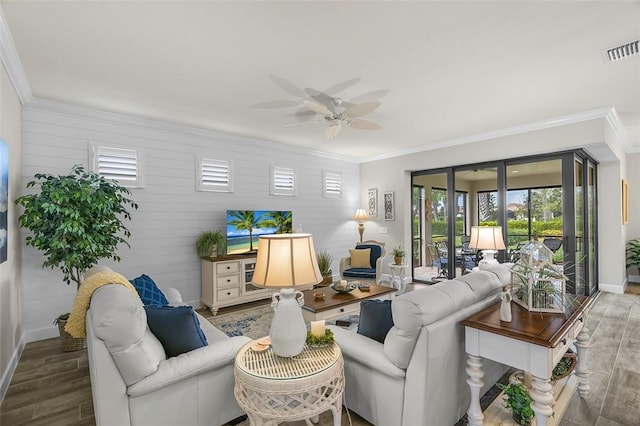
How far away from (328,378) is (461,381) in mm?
1027

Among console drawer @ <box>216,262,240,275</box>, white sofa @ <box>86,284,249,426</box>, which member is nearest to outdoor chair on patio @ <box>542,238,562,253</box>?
console drawer @ <box>216,262,240,275</box>

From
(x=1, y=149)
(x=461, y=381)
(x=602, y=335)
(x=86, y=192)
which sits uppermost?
(x=1, y=149)

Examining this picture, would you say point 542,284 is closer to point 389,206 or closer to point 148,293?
point 148,293

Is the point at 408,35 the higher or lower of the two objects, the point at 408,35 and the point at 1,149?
the higher

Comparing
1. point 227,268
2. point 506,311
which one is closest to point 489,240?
point 506,311

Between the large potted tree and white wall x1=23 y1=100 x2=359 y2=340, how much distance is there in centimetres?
57

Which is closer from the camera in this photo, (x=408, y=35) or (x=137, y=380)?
(x=137, y=380)

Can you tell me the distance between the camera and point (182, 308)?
1.97 m

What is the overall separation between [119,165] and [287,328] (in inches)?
147

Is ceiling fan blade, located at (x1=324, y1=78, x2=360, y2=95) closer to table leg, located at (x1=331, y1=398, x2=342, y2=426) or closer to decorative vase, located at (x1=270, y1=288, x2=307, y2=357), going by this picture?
decorative vase, located at (x1=270, y1=288, x2=307, y2=357)

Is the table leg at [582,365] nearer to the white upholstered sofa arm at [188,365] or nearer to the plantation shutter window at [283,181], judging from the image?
the white upholstered sofa arm at [188,365]

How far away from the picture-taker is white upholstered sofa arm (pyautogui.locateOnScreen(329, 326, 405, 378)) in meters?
1.85

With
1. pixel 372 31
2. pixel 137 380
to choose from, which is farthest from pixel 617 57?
pixel 137 380

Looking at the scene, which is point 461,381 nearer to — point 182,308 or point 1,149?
point 182,308
